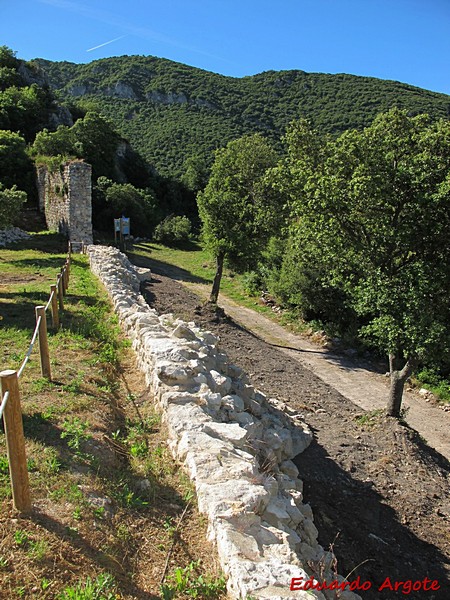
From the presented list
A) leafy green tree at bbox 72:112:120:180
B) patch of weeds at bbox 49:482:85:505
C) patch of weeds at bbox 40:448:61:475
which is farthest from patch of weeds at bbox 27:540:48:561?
leafy green tree at bbox 72:112:120:180

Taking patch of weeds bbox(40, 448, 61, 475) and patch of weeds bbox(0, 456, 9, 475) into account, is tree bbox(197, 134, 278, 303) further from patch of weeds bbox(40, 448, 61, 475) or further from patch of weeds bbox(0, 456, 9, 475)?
patch of weeds bbox(0, 456, 9, 475)

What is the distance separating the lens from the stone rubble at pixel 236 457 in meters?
3.28

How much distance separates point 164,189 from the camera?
152 feet

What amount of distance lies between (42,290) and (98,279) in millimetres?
3048

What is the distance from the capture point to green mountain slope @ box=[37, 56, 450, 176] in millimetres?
58531

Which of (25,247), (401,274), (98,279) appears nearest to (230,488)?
(401,274)

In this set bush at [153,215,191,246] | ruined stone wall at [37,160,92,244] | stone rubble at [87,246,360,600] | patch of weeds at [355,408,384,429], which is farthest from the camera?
bush at [153,215,191,246]

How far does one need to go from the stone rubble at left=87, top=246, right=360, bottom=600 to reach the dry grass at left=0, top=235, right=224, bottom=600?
0.26m

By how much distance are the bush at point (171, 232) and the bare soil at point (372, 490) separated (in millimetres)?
25570

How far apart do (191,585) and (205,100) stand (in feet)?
249

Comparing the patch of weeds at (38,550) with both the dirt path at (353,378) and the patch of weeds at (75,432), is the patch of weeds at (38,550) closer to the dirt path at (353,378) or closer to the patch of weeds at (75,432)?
the patch of weeds at (75,432)

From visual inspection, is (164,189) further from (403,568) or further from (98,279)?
(403,568)

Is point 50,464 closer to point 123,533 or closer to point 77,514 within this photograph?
point 77,514

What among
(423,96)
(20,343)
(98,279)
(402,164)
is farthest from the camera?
(423,96)
